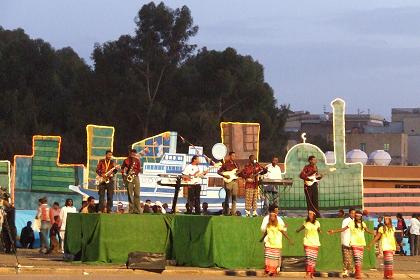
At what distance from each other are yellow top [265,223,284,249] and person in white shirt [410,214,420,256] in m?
15.2

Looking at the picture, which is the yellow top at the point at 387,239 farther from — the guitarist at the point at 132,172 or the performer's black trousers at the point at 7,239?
the performer's black trousers at the point at 7,239

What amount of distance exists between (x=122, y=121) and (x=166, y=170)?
1126 inches

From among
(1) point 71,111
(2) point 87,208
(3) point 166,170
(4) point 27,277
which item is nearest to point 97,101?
(1) point 71,111

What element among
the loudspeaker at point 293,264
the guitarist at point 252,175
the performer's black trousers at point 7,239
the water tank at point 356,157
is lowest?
the loudspeaker at point 293,264

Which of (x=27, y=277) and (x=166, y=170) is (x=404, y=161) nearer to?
(x=166, y=170)

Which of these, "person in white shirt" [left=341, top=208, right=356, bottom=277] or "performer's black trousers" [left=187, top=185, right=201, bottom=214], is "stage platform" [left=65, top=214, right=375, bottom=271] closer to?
"performer's black trousers" [left=187, top=185, right=201, bottom=214]

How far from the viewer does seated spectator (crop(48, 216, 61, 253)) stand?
33.0 metres

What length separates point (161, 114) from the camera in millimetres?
72750

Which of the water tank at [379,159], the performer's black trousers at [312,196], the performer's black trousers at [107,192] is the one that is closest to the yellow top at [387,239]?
the performer's black trousers at [312,196]

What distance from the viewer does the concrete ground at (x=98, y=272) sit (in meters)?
25.8

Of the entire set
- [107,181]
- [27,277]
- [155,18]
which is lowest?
[27,277]

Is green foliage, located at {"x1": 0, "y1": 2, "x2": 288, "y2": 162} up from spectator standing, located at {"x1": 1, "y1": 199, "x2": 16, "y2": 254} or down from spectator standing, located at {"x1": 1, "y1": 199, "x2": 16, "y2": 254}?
up

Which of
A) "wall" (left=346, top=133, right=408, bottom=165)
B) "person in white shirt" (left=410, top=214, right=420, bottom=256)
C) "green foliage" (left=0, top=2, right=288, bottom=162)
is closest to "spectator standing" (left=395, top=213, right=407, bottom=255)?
"person in white shirt" (left=410, top=214, right=420, bottom=256)

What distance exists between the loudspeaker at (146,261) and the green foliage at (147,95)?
41.3 m
